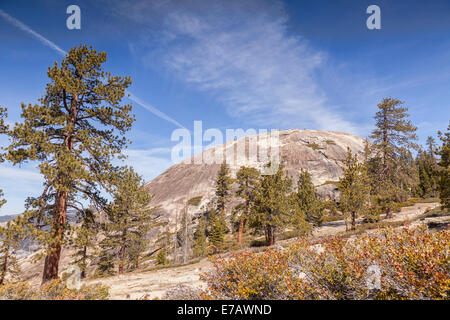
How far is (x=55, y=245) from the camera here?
943cm

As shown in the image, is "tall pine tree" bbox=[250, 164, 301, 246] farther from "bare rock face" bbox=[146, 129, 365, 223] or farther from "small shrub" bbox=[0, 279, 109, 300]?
"bare rock face" bbox=[146, 129, 365, 223]

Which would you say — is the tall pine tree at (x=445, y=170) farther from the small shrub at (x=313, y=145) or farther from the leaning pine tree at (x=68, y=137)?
the small shrub at (x=313, y=145)

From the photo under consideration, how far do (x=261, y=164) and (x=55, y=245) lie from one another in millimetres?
55085

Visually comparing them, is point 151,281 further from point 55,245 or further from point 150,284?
point 55,245

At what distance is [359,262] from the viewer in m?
4.79

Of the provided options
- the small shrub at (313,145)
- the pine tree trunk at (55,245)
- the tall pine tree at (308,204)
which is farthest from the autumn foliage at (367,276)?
the small shrub at (313,145)

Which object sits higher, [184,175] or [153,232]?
[184,175]

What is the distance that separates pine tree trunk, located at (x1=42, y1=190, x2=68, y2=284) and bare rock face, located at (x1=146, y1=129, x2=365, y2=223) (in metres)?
54.5

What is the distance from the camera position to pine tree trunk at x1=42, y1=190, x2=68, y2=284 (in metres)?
9.33

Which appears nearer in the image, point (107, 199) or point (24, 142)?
point (24, 142)

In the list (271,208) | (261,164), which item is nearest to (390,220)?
(271,208)
